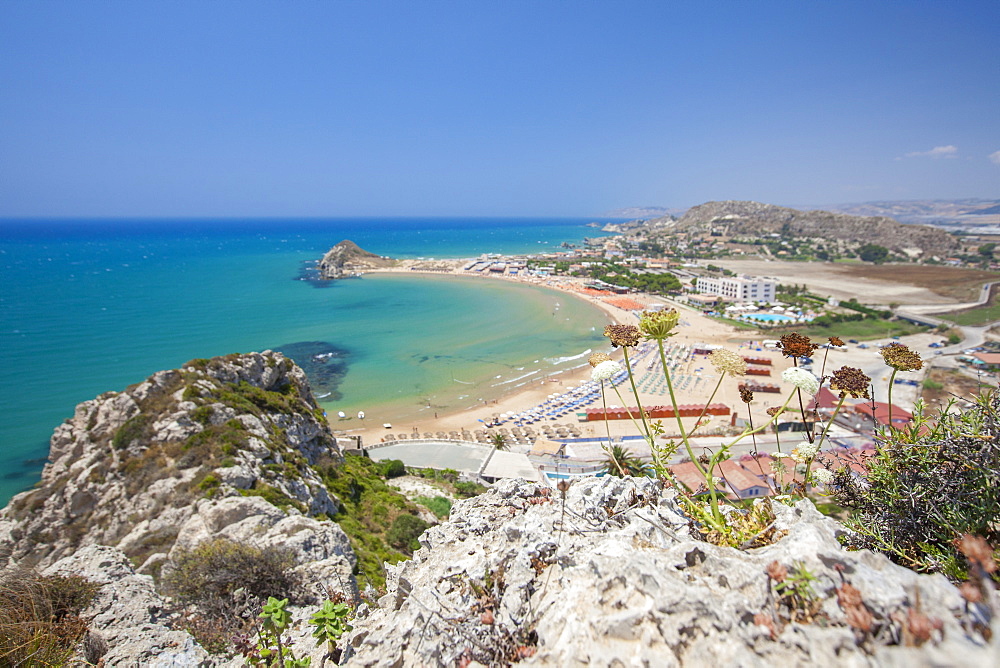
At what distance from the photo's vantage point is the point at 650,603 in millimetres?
2562

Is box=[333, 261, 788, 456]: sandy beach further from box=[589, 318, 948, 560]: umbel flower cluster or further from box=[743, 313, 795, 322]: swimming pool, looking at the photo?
box=[589, 318, 948, 560]: umbel flower cluster

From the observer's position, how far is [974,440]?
2.99 m

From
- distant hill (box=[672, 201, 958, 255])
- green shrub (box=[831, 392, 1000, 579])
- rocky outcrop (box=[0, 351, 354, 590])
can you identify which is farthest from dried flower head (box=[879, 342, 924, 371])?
distant hill (box=[672, 201, 958, 255])

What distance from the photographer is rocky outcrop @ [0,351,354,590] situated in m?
10.3

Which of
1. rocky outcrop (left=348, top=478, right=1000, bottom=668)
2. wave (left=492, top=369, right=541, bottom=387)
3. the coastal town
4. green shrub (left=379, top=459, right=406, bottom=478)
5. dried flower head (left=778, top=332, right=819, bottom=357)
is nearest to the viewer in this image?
rocky outcrop (left=348, top=478, right=1000, bottom=668)

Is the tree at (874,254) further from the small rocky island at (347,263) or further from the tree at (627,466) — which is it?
the tree at (627,466)

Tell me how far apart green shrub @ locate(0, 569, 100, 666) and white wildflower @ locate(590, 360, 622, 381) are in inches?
233

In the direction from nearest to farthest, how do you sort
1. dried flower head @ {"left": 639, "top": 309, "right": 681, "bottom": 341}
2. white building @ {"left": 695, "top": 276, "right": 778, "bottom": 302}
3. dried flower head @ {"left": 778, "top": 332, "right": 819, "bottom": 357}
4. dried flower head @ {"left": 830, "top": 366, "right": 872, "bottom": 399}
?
dried flower head @ {"left": 639, "top": 309, "right": 681, "bottom": 341} < dried flower head @ {"left": 830, "top": 366, "right": 872, "bottom": 399} < dried flower head @ {"left": 778, "top": 332, "right": 819, "bottom": 357} < white building @ {"left": 695, "top": 276, "right": 778, "bottom": 302}

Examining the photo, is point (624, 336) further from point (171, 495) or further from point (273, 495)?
point (171, 495)

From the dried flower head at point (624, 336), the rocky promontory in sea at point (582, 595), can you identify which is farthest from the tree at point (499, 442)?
the dried flower head at point (624, 336)

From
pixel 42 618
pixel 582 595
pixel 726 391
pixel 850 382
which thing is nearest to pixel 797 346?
pixel 850 382

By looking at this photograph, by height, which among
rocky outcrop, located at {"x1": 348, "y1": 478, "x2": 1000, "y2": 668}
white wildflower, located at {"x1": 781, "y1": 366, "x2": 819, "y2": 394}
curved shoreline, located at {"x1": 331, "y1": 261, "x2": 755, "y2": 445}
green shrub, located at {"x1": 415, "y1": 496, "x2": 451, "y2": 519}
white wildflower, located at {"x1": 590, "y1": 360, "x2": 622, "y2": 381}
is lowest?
curved shoreline, located at {"x1": 331, "y1": 261, "x2": 755, "y2": 445}

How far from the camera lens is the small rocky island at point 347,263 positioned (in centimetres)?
9425

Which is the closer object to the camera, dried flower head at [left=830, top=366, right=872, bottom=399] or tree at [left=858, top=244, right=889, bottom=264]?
dried flower head at [left=830, top=366, right=872, bottom=399]
